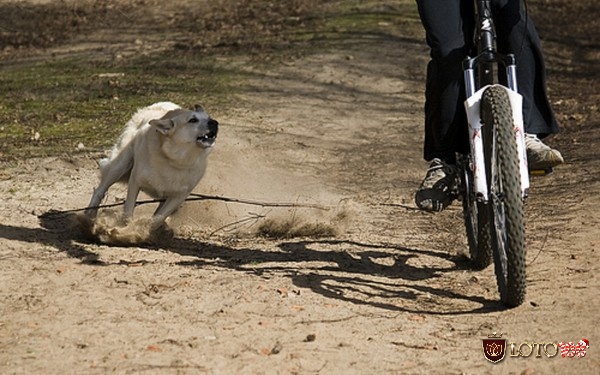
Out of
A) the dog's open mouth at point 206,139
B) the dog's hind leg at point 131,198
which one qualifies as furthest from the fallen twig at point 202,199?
the dog's open mouth at point 206,139

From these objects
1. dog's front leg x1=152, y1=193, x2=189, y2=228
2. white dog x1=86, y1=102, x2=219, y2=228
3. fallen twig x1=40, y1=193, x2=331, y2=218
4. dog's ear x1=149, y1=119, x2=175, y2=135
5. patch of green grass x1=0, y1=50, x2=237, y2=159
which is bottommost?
patch of green grass x1=0, y1=50, x2=237, y2=159

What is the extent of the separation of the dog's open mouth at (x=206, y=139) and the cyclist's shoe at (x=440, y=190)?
1788mm

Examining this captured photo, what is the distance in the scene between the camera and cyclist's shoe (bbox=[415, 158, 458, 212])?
6137 millimetres

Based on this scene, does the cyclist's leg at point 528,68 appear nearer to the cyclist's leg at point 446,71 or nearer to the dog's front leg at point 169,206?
the cyclist's leg at point 446,71

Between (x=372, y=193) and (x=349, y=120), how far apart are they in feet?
10.4

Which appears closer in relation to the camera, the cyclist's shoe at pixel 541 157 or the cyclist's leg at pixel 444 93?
the cyclist's shoe at pixel 541 157

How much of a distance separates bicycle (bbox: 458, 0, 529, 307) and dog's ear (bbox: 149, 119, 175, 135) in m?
2.22

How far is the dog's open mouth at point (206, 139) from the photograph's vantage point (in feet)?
24.1

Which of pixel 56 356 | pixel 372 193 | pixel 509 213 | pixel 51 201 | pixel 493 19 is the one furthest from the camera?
pixel 372 193

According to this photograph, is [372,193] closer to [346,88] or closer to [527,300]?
[527,300]

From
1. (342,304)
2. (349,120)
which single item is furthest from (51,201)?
(349,120)

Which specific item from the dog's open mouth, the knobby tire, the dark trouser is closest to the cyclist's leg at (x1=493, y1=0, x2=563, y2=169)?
the dark trouser

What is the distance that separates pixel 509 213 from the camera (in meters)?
5.19

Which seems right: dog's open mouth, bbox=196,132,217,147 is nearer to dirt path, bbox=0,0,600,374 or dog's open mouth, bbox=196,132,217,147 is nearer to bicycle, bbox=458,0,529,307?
dirt path, bbox=0,0,600,374
